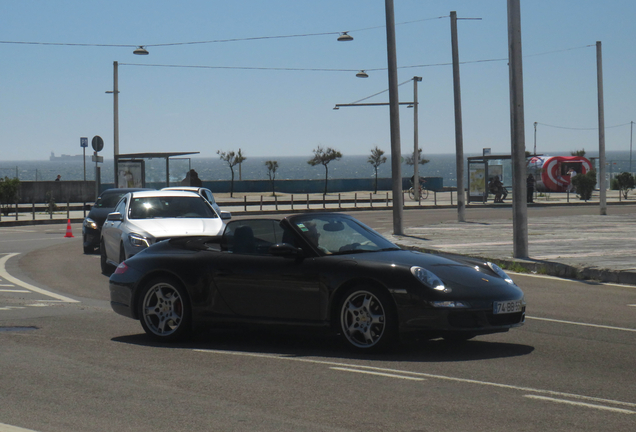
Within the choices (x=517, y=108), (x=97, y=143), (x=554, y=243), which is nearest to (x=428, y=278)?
(x=517, y=108)

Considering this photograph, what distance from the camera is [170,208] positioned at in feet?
50.5

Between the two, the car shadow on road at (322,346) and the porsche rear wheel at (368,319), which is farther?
the car shadow on road at (322,346)

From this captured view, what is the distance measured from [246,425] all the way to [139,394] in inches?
47.0

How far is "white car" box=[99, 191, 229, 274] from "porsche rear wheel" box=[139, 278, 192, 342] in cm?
524

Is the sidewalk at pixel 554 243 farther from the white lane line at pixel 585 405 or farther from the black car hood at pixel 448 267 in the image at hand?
the white lane line at pixel 585 405

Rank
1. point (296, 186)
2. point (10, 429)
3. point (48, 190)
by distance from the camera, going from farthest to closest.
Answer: point (296, 186)
point (48, 190)
point (10, 429)

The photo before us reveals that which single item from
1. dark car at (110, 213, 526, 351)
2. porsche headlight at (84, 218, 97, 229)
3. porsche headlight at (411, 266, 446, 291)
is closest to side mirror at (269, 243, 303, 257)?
dark car at (110, 213, 526, 351)

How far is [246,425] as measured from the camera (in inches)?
204

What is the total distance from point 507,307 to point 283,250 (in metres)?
2.04

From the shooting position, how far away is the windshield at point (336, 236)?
782 cm

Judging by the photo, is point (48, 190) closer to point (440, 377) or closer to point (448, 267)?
point (448, 267)

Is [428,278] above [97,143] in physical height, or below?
below

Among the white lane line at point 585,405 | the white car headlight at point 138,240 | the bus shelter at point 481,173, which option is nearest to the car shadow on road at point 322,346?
the white lane line at point 585,405

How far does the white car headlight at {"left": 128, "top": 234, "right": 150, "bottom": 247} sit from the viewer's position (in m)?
13.7
